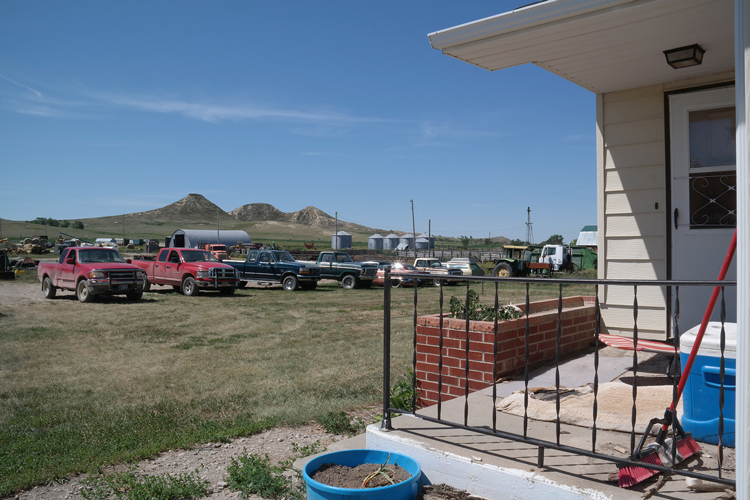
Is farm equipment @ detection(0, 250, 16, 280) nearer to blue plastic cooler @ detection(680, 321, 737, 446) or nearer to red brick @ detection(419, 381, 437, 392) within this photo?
red brick @ detection(419, 381, 437, 392)

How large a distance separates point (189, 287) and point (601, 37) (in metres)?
17.1

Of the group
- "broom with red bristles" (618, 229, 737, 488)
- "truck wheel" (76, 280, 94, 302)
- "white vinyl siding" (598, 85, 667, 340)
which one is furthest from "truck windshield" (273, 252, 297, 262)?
"broom with red bristles" (618, 229, 737, 488)

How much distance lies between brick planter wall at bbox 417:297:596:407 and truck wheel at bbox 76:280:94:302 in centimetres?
1433

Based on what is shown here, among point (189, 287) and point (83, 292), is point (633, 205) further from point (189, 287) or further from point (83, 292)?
point (189, 287)

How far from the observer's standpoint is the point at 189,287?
18719 millimetres

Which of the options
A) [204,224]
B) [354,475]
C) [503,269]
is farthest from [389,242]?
[204,224]

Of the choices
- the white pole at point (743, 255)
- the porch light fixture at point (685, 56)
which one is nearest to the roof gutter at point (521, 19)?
the porch light fixture at point (685, 56)

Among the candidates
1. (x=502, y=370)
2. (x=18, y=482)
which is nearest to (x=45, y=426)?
(x=18, y=482)

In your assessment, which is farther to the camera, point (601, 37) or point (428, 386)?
point (428, 386)

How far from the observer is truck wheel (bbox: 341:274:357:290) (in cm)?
2291

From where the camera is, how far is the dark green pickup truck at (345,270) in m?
23.0

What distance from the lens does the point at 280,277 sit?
21766 mm

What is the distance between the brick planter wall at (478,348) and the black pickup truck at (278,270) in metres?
16.9

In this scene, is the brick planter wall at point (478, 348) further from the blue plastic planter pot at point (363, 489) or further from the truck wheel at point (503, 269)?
the truck wheel at point (503, 269)
